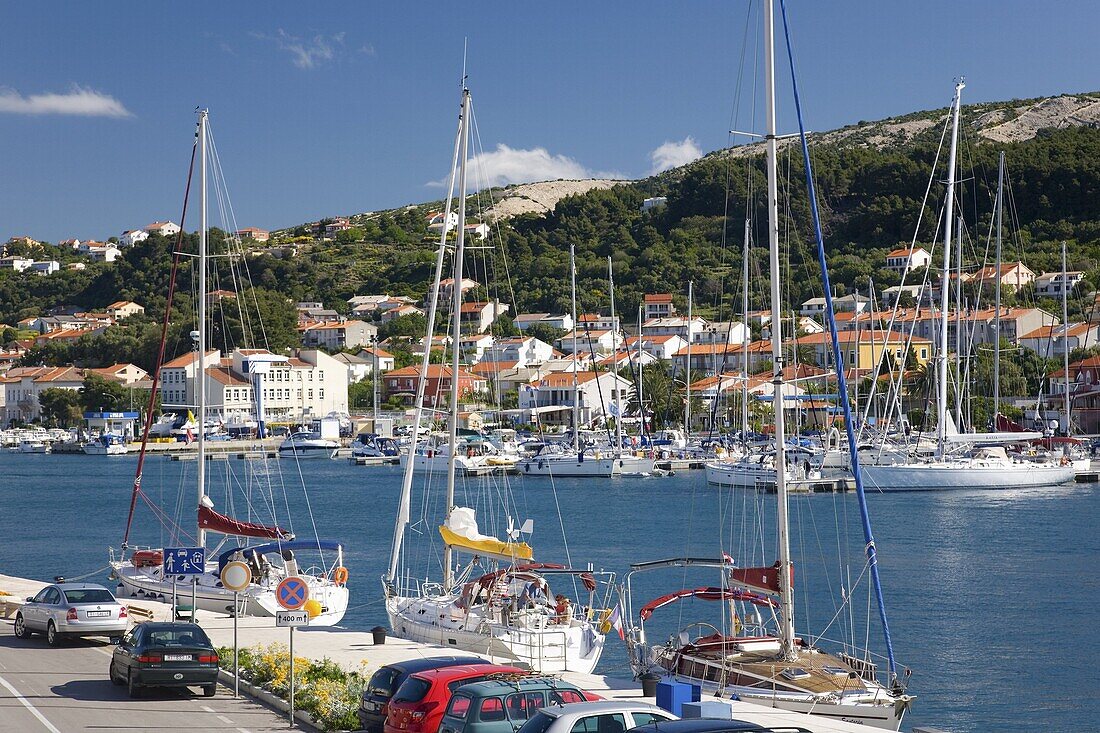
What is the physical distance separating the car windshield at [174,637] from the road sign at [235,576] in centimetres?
101


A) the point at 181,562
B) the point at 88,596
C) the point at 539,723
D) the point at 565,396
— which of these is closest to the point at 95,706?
the point at 181,562

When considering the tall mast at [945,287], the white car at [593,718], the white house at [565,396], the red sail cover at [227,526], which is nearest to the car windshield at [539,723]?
the white car at [593,718]

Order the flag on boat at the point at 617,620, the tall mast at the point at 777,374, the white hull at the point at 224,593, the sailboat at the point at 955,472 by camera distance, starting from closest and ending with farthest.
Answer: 1. the tall mast at the point at 777,374
2. the flag on boat at the point at 617,620
3. the white hull at the point at 224,593
4. the sailboat at the point at 955,472

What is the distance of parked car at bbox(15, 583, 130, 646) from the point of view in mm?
20453

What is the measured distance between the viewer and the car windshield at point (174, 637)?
1659cm

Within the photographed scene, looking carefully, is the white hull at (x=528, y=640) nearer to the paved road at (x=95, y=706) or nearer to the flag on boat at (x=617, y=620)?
the flag on boat at (x=617, y=620)

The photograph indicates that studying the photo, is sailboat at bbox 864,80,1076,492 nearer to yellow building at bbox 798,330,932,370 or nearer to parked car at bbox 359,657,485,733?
yellow building at bbox 798,330,932,370

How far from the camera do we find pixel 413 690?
13.3 metres

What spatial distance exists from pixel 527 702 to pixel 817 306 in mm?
128244

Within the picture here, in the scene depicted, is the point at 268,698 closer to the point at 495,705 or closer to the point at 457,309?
the point at 495,705

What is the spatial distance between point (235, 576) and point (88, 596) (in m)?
6.01

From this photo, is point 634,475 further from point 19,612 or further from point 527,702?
point 527,702

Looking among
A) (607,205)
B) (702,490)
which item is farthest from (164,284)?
(702,490)

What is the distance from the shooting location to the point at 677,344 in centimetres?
13562
